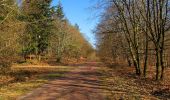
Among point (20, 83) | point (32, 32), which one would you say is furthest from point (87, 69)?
point (20, 83)

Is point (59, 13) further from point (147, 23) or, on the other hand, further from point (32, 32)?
point (147, 23)

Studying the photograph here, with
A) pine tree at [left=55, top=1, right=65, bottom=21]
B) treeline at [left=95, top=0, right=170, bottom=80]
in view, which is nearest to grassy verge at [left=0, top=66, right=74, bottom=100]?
treeline at [left=95, top=0, right=170, bottom=80]

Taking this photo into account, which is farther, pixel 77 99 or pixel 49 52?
pixel 49 52

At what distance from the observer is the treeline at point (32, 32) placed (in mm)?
28547

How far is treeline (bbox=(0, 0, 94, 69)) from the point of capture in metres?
28.5

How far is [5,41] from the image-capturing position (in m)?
28.0

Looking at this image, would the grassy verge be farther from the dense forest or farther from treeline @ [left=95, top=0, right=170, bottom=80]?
treeline @ [left=95, top=0, right=170, bottom=80]

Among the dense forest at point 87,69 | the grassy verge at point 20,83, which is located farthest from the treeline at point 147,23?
the grassy verge at point 20,83

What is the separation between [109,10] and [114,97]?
985 inches

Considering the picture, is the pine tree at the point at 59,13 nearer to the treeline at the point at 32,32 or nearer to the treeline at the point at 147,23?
the treeline at the point at 32,32

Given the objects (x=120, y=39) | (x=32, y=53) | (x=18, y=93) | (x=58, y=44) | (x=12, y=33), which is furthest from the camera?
(x=58, y=44)

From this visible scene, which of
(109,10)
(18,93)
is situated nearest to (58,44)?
(109,10)

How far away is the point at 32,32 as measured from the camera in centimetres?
5675

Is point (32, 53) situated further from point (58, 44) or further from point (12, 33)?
point (12, 33)
